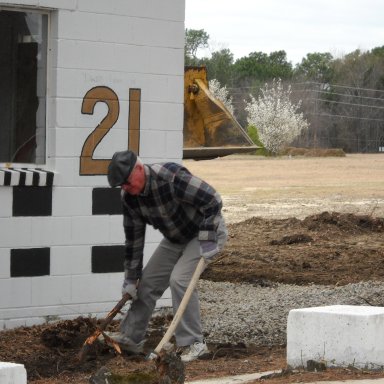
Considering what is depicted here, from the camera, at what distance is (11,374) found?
5.82 meters

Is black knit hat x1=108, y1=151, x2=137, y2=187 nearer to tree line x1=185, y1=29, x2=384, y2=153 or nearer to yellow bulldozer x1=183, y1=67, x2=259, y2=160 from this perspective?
yellow bulldozer x1=183, y1=67, x2=259, y2=160

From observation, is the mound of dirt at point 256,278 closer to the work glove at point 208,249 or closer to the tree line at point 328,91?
the work glove at point 208,249

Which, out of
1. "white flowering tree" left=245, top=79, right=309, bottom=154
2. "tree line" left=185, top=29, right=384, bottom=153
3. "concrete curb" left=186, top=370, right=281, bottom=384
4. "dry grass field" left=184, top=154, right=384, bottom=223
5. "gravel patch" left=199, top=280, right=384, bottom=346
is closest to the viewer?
"concrete curb" left=186, top=370, right=281, bottom=384

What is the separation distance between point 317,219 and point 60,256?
984 centimetres

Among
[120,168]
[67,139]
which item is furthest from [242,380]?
[67,139]

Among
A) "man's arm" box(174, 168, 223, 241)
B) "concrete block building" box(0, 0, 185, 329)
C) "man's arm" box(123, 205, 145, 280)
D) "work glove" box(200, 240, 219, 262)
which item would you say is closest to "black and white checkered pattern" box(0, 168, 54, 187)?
"concrete block building" box(0, 0, 185, 329)

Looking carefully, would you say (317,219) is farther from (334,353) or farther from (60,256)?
(334,353)

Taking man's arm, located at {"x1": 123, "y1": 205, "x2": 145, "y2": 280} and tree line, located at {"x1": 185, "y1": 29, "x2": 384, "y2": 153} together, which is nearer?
man's arm, located at {"x1": 123, "y1": 205, "x2": 145, "y2": 280}

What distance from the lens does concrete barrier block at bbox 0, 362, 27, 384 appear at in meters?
5.79

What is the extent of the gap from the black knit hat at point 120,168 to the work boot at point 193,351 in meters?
1.51

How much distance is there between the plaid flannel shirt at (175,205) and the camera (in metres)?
8.15

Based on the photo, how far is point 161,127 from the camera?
1036 centimetres

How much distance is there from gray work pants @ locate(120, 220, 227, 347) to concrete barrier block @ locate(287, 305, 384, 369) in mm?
1066

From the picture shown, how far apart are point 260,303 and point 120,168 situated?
3329 mm
